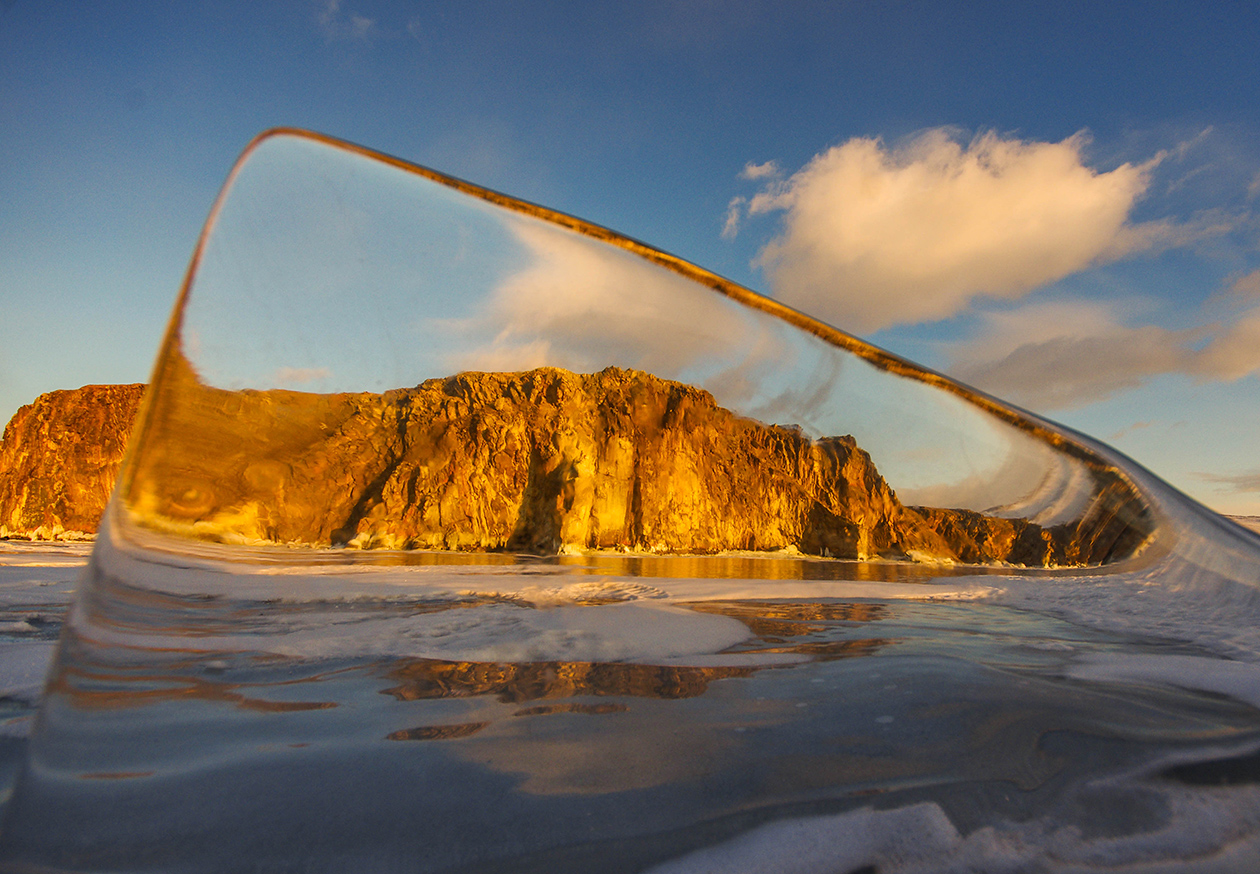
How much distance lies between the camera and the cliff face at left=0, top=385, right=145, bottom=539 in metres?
26.2

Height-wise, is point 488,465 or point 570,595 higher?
point 488,465

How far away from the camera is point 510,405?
3.29 feet

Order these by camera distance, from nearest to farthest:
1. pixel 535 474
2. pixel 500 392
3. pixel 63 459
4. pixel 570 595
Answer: pixel 500 392 → pixel 570 595 → pixel 535 474 → pixel 63 459

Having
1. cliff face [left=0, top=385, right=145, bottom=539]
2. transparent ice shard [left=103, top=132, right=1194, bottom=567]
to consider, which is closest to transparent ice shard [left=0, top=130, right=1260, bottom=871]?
transparent ice shard [left=103, top=132, right=1194, bottom=567]

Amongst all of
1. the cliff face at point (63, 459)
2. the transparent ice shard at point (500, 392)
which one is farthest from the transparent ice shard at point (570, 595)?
the cliff face at point (63, 459)

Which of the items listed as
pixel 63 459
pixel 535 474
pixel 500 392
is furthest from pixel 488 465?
pixel 63 459

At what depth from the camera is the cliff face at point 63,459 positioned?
2620cm

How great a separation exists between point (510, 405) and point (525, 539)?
57 cm

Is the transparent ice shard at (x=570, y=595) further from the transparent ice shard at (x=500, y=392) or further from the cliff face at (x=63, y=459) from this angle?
the cliff face at (x=63, y=459)

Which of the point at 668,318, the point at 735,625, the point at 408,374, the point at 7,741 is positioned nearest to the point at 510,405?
the point at 408,374

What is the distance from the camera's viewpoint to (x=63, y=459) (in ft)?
92.0

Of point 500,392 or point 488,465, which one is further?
point 488,465

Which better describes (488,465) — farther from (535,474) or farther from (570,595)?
(570,595)

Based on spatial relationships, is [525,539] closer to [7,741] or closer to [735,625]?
[735,625]
